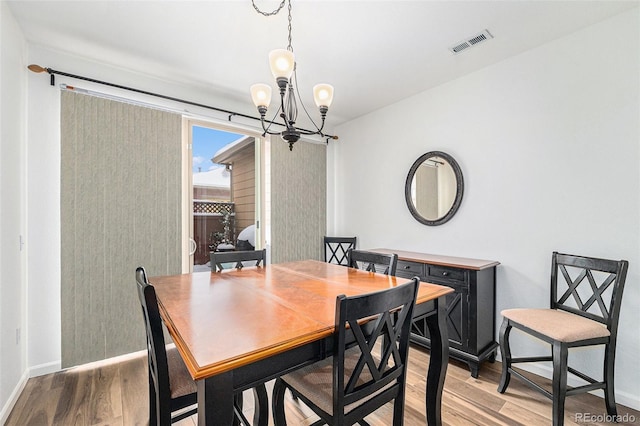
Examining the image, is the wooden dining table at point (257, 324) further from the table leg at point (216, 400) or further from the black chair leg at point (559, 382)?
the black chair leg at point (559, 382)

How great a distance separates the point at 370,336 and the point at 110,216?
259cm

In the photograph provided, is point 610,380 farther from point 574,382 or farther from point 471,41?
point 471,41

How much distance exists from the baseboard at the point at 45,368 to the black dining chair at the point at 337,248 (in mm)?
2940

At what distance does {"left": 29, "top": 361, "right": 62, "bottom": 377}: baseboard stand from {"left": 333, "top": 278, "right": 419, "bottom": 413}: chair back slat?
101 inches

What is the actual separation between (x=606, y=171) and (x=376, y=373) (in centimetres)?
227

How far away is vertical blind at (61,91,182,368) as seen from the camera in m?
2.49

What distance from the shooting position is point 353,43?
2.38m

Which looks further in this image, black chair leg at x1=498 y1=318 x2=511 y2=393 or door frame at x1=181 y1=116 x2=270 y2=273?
door frame at x1=181 y1=116 x2=270 y2=273

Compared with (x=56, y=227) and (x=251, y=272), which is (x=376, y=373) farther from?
(x=56, y=227)

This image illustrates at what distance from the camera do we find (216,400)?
94 cm

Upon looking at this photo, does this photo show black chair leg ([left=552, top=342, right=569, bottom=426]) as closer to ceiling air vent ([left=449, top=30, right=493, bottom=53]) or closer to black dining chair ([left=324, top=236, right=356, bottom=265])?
ceiling air vent ([left=449, top=30, right=493, bottom=53])

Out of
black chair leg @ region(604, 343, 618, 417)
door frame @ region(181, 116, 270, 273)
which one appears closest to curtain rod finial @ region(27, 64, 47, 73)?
door frame @ region(181, 116, 270, 273)

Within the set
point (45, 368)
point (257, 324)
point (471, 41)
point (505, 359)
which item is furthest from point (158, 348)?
point (471, 41)

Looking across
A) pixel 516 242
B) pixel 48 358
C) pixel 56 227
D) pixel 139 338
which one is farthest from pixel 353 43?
pixel 48 358
